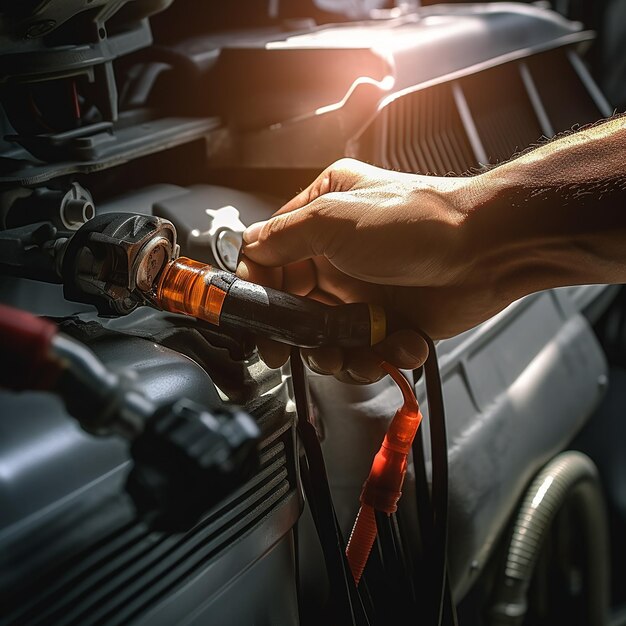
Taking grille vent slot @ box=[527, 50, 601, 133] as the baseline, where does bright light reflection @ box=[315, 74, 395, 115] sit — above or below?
above

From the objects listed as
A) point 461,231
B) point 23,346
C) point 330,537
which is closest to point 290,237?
point 461,231

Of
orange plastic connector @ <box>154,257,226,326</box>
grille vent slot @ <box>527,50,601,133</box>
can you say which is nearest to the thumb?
orange plastic connector @ <box>154,257,226,326</box>

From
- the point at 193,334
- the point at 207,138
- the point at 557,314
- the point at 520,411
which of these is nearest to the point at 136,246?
the point at 193,334

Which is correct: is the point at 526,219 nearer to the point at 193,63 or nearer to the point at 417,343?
the point at 417,343

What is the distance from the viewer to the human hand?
2.28 ft

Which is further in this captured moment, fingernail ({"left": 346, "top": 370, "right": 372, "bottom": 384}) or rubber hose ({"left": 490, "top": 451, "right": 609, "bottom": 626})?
rubber hose ({"left": 490, "top": 451, "right": 609, "bottom": 626})

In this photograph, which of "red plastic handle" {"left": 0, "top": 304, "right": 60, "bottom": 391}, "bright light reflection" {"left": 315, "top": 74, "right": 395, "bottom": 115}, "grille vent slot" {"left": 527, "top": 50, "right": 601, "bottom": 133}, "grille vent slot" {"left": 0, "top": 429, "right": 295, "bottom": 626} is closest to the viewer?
"red plastic handle" {"left": 0, "top": 304, "right": 60, "bottom": 391}

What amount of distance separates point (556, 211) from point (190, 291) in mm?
335

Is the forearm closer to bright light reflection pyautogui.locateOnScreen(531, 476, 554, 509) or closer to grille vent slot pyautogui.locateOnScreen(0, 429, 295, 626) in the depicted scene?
grille vent slot pyautogui.locateOnScreen(0, 429, 295, 626)

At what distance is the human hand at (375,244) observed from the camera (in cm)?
69

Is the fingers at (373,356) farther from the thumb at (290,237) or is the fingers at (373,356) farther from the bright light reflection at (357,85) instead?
the bright light reflection at (357,85)

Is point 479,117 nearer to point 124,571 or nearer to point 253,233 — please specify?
point 253,233

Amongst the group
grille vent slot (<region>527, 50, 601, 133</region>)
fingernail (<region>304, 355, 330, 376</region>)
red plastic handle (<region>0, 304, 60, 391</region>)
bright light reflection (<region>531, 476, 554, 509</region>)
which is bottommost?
bright light reflection (<region>531, 476, 554, 509</region>)

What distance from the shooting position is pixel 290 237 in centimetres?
72
